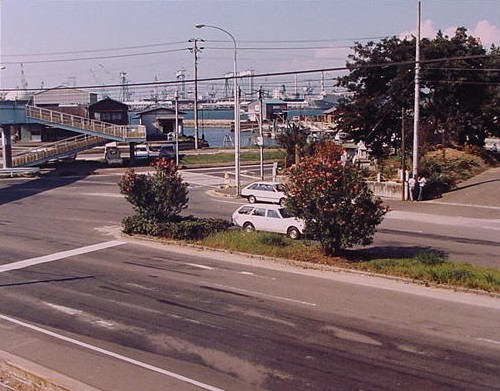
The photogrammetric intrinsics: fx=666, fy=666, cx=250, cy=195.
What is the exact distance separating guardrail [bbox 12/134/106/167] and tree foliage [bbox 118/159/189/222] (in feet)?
107

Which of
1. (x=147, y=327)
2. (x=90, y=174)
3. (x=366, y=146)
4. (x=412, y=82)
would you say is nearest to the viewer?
(x=147, y=327)

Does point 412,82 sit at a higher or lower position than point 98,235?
higher

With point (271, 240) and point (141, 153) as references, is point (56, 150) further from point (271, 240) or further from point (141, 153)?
point (271, 240)

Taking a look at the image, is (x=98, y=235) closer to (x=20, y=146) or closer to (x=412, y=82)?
(x=412, y=82)

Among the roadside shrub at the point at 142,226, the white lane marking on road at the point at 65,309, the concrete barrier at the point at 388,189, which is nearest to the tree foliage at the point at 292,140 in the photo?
the concrete barrier at the point at 388,189

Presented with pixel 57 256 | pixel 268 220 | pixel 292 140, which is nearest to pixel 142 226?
pixel 57 256

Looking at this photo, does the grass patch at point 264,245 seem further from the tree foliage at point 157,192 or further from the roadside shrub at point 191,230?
the tree foliage at point 157,192

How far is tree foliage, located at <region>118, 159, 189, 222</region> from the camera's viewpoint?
27266mm

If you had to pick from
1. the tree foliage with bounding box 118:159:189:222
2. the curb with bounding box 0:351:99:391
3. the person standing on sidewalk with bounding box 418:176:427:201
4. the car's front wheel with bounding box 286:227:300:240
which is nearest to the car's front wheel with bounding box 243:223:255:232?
the car's front wheel with bounding box 286:227:300:240

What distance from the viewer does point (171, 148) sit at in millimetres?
68938

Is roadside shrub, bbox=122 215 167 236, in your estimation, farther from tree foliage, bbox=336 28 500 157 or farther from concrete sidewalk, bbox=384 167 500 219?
tree foliage, bbox=336 28 500 157

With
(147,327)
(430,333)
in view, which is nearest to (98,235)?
(147,327)

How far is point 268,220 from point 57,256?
8.68 metres

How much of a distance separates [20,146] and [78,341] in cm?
6873
